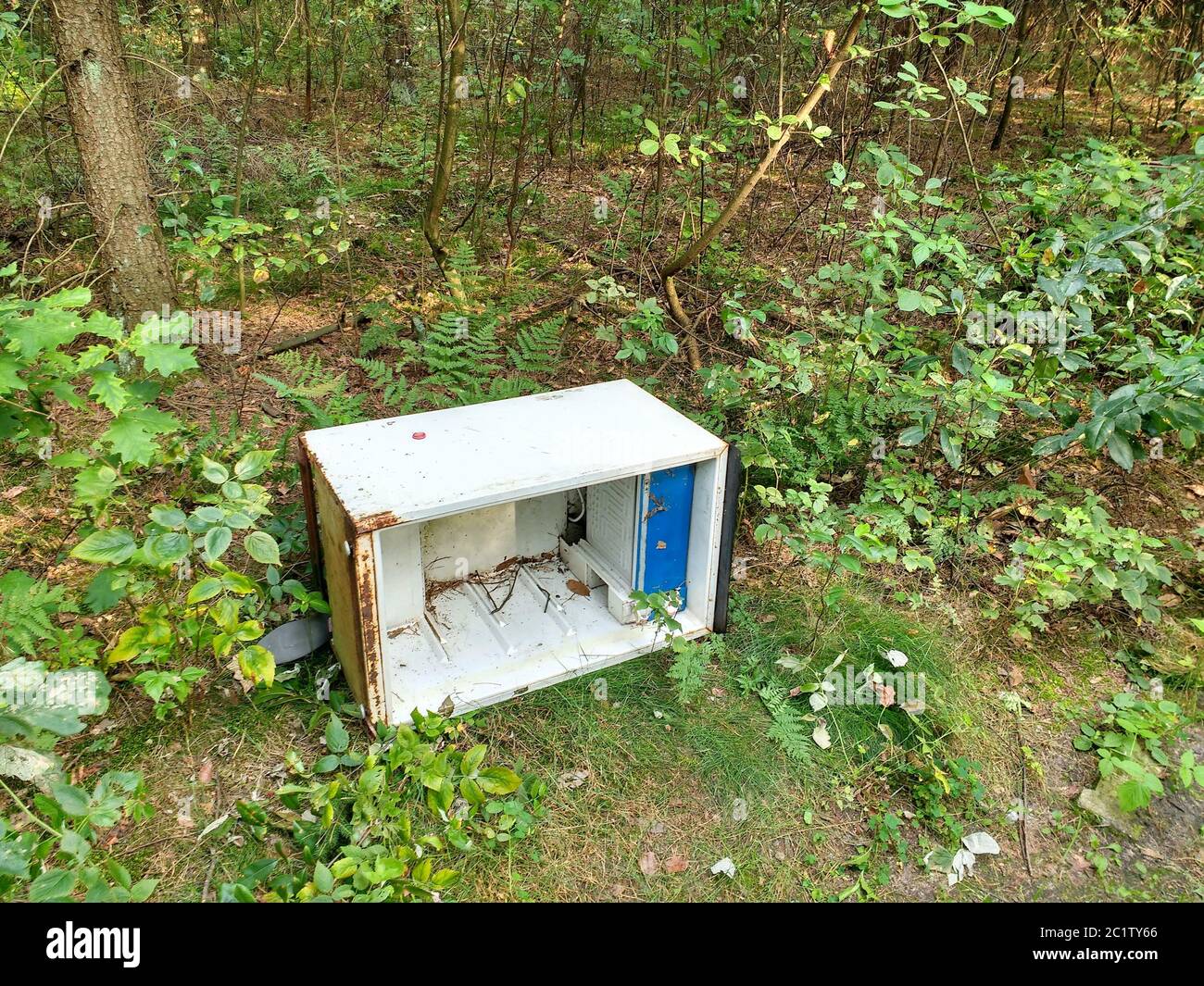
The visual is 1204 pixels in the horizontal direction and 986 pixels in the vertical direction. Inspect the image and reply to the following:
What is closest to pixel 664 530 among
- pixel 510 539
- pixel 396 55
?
pixel 510 539

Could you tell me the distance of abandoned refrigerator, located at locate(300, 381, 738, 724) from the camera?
99.8 inches

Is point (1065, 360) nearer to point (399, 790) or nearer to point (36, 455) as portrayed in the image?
point (399, 790)

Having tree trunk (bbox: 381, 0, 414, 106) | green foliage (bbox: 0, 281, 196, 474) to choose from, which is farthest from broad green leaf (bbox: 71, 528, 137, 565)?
tree trunk (bbox: 381, 0, 414, 106)

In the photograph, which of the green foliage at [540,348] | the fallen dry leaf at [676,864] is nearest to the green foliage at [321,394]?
the green foliage at [540,348]

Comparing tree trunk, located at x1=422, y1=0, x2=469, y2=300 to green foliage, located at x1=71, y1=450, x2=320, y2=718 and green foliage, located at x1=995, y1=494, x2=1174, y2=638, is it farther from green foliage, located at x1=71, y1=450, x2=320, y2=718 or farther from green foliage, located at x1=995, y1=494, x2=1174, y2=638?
green foliage, located at x1=995, y1=494, x2=1174, y2=638

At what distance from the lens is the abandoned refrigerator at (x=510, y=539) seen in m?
2.54

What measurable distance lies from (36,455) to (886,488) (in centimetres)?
375

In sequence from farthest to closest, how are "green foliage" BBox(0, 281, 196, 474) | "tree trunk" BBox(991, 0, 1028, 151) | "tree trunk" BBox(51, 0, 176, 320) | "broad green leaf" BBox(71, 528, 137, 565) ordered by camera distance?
"tree trunk" BBox(991, 0, 1028, 151) < "tree trunk" BBox(51, 0, 176, 320) < "broad green leaf" BBox(71, 528, 137, 565) < "green foliage" BBox(0, 281, 196, 474)

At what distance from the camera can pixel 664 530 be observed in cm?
311

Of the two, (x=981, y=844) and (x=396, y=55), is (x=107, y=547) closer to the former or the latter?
(x=981, y=844)

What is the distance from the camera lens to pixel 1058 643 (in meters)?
3.37

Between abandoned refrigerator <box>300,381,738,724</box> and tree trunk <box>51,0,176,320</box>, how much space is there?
1924mm

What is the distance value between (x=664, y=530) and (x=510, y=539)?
89cm

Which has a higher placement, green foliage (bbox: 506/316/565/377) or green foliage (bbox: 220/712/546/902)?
green foliage (bbox: 506/316/565/377)
